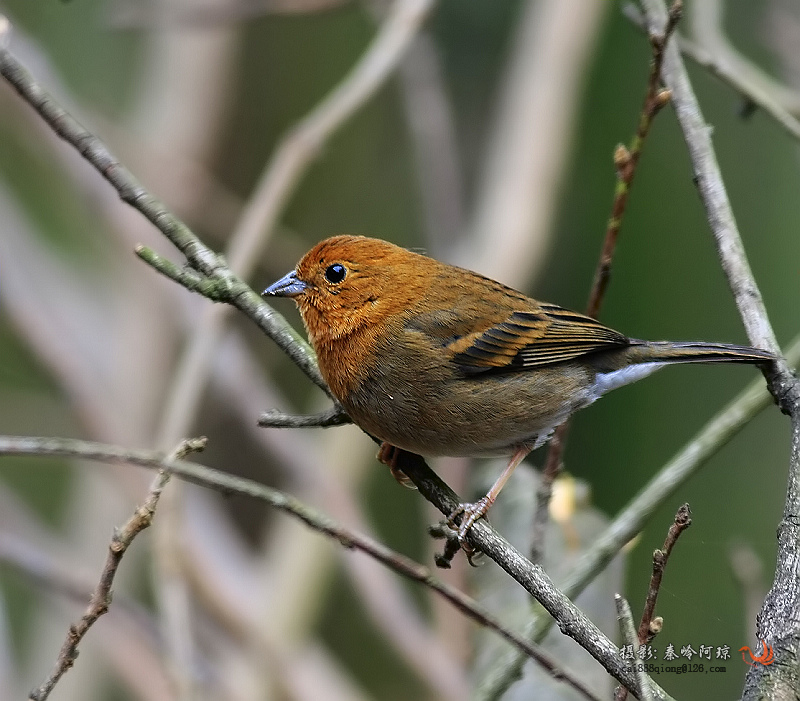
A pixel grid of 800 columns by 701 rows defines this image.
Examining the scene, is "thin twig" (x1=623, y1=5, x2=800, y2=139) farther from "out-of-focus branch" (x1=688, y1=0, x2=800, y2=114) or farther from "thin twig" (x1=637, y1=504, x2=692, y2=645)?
"thin twig" (x1=637, y1=504, x2=692, y2=645)

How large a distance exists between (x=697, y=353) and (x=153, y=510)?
88.1 inches

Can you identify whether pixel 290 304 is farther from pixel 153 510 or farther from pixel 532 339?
pixel 153 510

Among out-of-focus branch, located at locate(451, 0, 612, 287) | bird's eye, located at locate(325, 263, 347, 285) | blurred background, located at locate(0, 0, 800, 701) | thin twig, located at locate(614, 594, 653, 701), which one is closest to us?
thin twig, located at locate(614, 594, 653, 701)

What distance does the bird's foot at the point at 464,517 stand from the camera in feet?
9.30

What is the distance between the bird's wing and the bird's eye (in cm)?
43

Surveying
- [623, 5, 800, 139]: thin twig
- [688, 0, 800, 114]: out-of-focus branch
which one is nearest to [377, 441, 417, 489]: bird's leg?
[623, 5, 800, 139]: thin twig

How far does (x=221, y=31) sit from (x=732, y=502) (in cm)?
522

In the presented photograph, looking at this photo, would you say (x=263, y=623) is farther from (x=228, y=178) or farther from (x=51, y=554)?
(x=228, y=178)

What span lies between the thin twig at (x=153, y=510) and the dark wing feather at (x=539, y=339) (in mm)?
1362

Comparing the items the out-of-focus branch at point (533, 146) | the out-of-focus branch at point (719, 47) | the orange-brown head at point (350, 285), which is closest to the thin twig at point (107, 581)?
the orange-brown head at point (350, 285)

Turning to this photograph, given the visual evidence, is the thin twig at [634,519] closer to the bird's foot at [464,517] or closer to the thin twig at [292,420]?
the bird's foot at [464,517]

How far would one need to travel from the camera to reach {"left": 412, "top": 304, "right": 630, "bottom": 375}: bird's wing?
3766 millimetres

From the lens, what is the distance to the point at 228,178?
8375mm

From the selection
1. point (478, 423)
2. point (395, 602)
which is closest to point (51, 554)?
point (395, 602)
